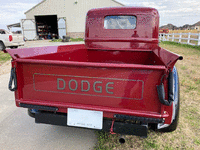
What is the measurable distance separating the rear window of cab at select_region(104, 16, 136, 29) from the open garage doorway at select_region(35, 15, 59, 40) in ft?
75.6

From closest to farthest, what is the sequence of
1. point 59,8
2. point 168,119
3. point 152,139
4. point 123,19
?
1. point 168,119
2. point 152,139
3. point 123,19
4. point 59,8

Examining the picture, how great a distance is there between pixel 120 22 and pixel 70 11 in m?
20.8

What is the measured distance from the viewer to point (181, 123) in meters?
2.74

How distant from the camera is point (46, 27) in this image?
25719mm

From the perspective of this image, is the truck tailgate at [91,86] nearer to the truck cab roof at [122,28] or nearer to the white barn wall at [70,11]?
the truck cab roof at [122,28]

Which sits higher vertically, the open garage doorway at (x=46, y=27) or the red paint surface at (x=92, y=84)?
the open garage doorway at (x=46, y=27)

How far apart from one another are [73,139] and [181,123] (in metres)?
1.83

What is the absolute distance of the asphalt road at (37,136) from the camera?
2.22 metres

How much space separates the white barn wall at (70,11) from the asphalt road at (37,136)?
2096cm

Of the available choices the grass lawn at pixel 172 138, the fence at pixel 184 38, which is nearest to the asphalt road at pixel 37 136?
the grass lawn at pixel 172 138

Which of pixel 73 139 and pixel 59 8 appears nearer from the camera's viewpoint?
pixel 73 139

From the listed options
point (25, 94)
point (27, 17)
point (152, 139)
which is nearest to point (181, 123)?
point (152, 139)

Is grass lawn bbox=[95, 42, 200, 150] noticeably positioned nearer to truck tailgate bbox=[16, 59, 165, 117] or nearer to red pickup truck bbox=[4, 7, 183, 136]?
red pickup truck bbox=[4, 7, 183, 136]

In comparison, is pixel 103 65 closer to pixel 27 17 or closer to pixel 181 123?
pixel 181 123
